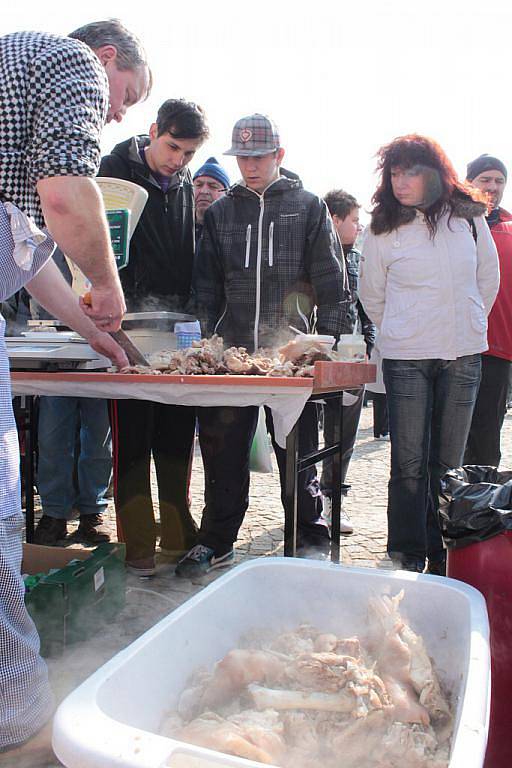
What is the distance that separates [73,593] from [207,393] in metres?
0.89

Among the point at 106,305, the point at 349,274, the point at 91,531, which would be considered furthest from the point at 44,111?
the point at 349,274

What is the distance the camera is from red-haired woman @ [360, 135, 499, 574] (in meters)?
2.81

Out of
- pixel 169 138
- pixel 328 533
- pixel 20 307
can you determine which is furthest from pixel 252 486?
pixel 169 138

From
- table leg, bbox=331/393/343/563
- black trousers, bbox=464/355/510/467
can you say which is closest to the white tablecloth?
table leg, bbox=331/393/343/563

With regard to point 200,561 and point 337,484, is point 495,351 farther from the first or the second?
point 200,561

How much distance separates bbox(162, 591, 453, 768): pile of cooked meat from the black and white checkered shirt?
111 cm

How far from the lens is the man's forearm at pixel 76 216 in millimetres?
1369

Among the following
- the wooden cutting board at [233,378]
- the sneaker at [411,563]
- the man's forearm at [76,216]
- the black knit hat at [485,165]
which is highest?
the black knit hat at [485,165]

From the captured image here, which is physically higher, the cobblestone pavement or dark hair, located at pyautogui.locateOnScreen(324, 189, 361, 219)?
dark hair, located at pyautogui.locateOnScreen(324, 189, 361, 219)

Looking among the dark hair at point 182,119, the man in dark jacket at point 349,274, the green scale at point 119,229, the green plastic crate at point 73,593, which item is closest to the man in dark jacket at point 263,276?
the dark hair at point 182,119

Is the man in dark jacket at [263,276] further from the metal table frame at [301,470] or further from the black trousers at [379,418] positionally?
the black trousers at [379,418]

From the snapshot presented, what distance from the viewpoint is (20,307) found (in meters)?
4.05

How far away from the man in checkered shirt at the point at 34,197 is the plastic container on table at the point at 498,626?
111cm

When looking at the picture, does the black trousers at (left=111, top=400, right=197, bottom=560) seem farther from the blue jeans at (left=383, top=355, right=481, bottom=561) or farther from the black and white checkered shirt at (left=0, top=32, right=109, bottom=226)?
the black and white checkered shirt at (left=0, top=32, right=109, bottom=226)
